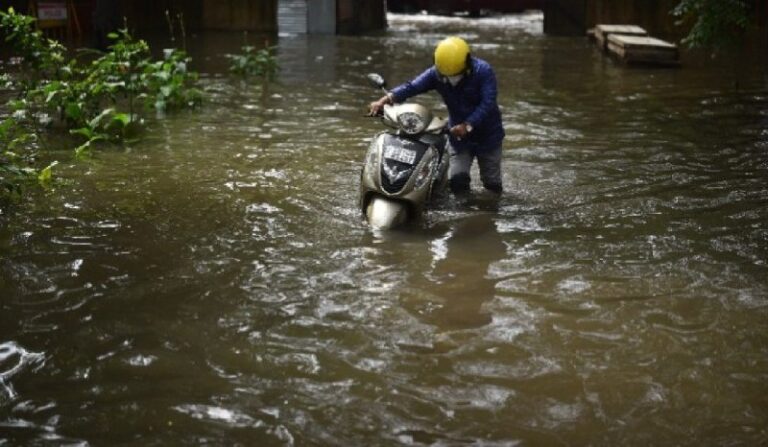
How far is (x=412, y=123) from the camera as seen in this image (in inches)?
274

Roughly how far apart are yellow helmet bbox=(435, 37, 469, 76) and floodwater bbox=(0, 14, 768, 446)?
4.21ft

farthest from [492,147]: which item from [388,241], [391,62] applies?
[391,62]

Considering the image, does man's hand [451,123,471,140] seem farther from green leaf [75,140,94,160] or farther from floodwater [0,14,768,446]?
green leaf [75,140,94,160]

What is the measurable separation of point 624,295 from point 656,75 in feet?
38.6

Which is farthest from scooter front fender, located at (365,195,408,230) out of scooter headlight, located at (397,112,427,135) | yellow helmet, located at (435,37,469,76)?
yellow helmet, located at (435,37,469,76)

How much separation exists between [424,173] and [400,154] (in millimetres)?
249

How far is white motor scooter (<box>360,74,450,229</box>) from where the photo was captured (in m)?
6.79

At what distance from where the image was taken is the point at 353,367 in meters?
4.55

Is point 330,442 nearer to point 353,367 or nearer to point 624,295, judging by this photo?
point 353,367

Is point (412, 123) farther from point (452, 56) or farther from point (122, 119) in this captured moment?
point (122, 119)

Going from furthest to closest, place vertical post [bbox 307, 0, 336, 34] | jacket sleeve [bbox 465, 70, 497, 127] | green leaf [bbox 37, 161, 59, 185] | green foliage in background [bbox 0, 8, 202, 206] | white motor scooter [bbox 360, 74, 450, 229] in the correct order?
A: vertical post [bbox 307, 0, 336, 34], green foliage in background [bbox 0, 8, 202, 206], green leaf [bbox 37, 161, 59, 185], jacket sleeve [bbox 465, 70, 497, 127], white motor scooter [bbox 360, 74, 450, 229]

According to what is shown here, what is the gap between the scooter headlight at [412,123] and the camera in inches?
273

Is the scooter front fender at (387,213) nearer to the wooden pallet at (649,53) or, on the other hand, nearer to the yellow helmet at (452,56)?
the yellow helmet at (452,56)

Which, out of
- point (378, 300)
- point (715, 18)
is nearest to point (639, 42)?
point (715, 18)
